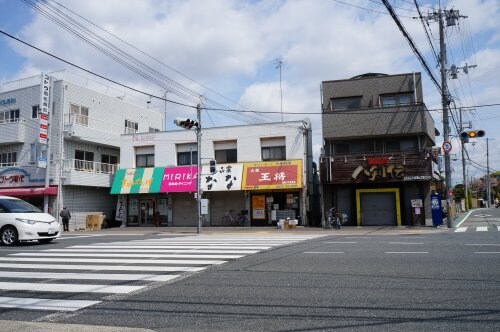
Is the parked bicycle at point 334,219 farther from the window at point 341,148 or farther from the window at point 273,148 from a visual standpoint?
the window at point 273,148

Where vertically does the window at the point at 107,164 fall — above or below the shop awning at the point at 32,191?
above

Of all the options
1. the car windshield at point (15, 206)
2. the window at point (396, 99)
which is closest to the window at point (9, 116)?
the car windshield at point (15, 206)

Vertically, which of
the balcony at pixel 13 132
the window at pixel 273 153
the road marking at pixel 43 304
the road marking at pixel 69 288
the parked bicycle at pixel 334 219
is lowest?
the road marking at pixel 43 304

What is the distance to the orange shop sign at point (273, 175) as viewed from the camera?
26.8 m

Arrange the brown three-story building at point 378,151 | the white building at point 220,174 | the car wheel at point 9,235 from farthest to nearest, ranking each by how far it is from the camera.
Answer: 1. the white building at point 220,174
2. the brown three-story building at point 378,151
3. the car wheel at point 9,235

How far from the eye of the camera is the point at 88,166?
3228 cm

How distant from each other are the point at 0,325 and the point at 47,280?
3.30 metres

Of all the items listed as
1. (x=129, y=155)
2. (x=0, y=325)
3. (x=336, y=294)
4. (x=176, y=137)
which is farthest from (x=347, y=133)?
(x=0, y=325)

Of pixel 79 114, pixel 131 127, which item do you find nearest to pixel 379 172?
pixel 131 127

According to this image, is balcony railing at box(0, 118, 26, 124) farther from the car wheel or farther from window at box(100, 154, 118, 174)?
the car wheel

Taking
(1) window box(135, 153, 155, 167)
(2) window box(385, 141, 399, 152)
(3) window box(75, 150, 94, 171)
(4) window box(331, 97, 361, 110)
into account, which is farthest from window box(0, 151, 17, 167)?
(2) window box(385, 141, 399, 152)

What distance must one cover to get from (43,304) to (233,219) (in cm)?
2277

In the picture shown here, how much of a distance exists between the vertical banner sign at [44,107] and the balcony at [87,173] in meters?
2.74

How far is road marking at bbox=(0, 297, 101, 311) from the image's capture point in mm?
6226
